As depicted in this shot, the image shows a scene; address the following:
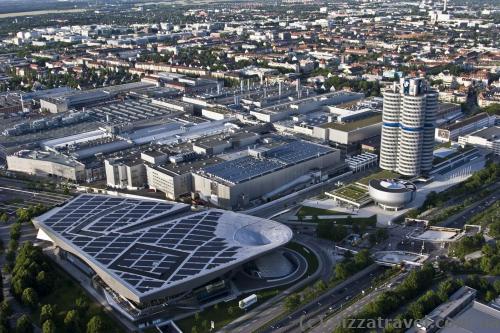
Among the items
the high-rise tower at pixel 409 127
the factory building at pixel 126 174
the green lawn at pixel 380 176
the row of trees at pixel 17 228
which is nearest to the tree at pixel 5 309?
Result: the row of trees at pixel 17 228

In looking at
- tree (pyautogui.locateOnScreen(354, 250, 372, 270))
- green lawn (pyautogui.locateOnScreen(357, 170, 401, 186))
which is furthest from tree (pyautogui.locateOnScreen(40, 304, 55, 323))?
green lawn (pyautogui.locateOnScreen(357, 170, 401, 186))

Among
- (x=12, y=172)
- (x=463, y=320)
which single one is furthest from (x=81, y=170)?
(x=463, y=320)

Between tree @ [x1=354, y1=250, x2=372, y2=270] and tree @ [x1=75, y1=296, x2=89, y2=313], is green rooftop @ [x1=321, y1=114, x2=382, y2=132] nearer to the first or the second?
tree @ [x1=354, y1=250, x2=372, y2=270]

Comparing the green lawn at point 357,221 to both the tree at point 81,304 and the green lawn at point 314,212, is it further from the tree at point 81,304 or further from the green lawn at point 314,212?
the tree at point 81,304

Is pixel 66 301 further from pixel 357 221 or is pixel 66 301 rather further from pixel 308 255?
pixel 357 221

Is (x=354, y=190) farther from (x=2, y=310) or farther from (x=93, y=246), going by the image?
(x=2, y=310)

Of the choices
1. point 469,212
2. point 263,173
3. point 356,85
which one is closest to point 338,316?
point 263,173
